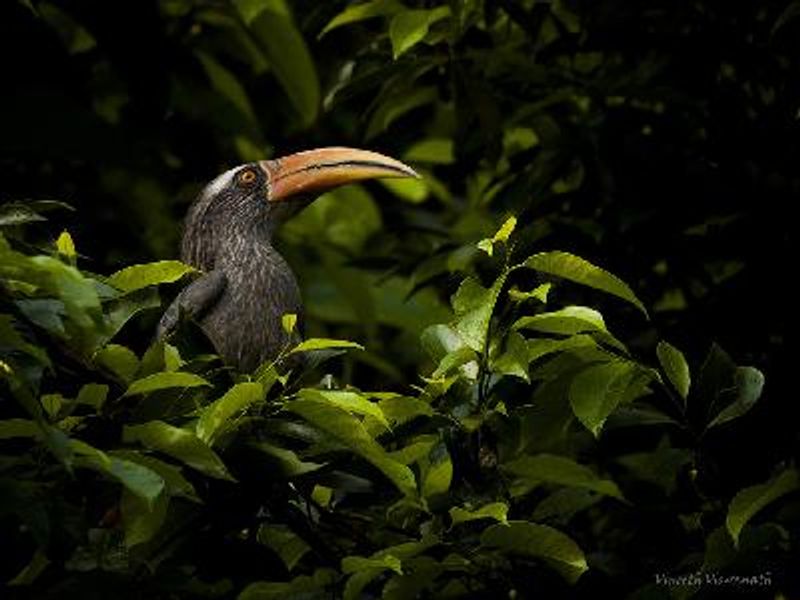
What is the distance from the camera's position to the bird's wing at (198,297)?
4.89 metres

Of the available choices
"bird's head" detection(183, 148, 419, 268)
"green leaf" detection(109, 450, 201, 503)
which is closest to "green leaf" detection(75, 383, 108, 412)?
"green leaf" detection(109, 450, 201, 503)

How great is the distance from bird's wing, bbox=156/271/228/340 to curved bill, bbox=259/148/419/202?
1.06 ft

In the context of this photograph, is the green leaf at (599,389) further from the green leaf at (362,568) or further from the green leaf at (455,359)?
the green leaf at (362,568)

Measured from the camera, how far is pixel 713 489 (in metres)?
A: 4.57

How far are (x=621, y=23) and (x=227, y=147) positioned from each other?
2.41m

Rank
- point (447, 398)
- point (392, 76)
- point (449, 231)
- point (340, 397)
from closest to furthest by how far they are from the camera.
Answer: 1. point (340, 397)
2. point (447, 398)
3. point (392, 76)
4. point (449, 231)

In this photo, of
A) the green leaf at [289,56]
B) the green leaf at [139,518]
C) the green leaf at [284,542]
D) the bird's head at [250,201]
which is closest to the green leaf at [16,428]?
the green leaf at [139,518]

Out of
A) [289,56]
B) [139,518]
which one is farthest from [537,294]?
[289,56]

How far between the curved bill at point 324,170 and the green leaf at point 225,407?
127 cm

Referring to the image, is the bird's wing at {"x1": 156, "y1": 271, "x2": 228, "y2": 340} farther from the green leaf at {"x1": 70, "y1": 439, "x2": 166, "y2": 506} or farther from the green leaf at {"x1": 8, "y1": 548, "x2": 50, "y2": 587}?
the green leaf at {"x1": 70, "y1": 439, "x2": 166, "y2": 506}

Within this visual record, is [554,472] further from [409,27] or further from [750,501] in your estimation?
[409,27]

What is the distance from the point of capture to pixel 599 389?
3.65 meters

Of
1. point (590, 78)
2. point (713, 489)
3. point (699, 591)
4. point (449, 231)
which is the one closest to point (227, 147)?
point (449, 231)

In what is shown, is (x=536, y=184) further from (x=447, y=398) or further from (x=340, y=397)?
(x=340, y=397)
